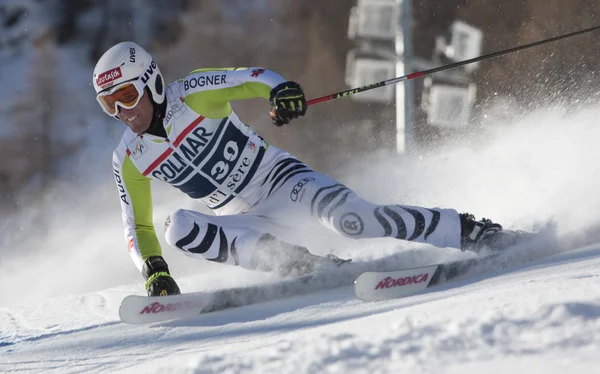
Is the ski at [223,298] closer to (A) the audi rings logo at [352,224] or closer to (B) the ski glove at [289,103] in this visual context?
(A) the audi rings logo at [352,224]

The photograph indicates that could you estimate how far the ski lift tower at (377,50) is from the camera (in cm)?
849

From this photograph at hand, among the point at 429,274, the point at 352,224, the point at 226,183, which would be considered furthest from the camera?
the point at 226,183

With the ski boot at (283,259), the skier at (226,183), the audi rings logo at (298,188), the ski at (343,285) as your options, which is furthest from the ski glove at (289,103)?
the ski at (343,285)

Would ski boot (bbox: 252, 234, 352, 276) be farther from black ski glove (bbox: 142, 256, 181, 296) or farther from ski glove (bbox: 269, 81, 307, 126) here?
ski glove (bbox: 269, 81, 307, 126)

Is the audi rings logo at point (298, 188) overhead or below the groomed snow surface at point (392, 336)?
overhead

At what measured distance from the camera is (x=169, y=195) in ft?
28.5

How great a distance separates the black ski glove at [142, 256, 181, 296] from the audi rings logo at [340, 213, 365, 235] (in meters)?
0.87

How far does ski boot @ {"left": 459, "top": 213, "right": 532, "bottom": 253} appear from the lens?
3604 mm

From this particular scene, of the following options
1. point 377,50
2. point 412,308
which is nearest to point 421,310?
point 412,308

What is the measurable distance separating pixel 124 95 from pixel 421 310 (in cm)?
199

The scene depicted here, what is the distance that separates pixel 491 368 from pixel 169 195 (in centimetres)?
704

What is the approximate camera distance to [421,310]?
2.41 meters

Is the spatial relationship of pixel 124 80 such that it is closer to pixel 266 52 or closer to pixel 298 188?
pixel 298 188

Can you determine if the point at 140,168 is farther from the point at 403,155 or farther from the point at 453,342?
the point at 403,155
